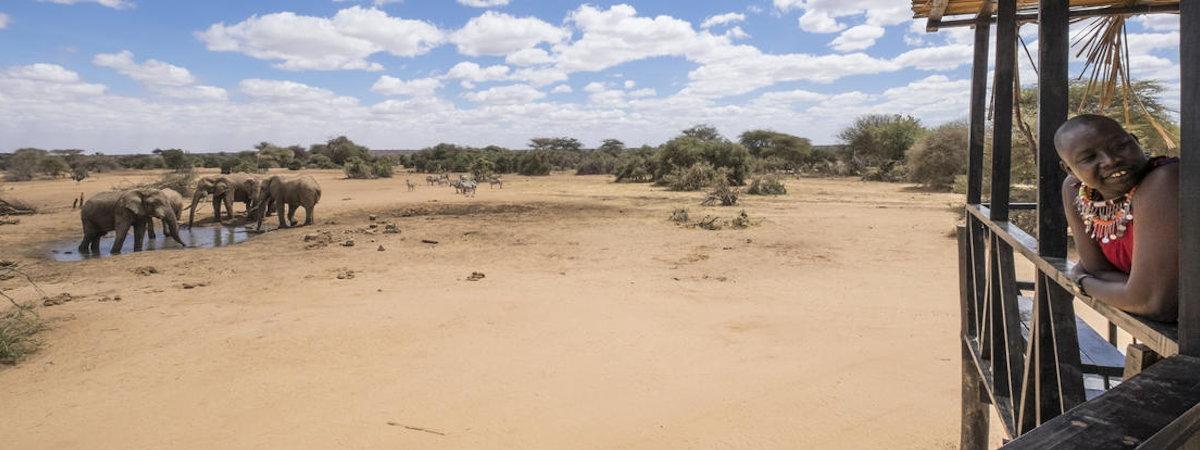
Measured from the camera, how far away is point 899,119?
108 ft

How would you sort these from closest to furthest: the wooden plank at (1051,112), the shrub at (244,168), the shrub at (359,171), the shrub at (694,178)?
the wooden plank at (1051,112) → the shrub at (694,178) → the shrub at (359,171) → the shrub at (244,168)

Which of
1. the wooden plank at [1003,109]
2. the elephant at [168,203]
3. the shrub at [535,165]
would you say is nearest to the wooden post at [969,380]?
the wooden plank at [1003,109]

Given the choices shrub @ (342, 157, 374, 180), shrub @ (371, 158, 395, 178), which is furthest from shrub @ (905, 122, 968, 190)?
shrub @ (342, 157, 374, 180)

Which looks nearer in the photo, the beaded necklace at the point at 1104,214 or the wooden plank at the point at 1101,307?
the wooden plank at the point at 1101,307

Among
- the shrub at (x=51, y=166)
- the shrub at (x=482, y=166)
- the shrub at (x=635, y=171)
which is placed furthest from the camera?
the shrub at (x=482, y=166)

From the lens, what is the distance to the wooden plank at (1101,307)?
129cm

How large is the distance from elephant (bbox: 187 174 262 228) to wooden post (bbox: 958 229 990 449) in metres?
17.1

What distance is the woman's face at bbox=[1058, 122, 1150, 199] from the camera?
147 centimetres

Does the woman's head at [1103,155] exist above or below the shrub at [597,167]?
below

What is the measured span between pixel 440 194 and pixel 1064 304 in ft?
77.1

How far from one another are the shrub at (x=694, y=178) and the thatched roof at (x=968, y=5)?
2072 centimetres

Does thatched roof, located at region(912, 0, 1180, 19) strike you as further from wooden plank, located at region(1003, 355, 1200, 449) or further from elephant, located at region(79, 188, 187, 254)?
elephant, located at region(79, 188, 187, 254)

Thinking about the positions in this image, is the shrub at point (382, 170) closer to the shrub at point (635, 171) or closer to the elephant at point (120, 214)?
the shrub at point (635, 171)

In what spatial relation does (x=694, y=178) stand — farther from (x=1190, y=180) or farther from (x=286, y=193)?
(x=1190, y=180)
